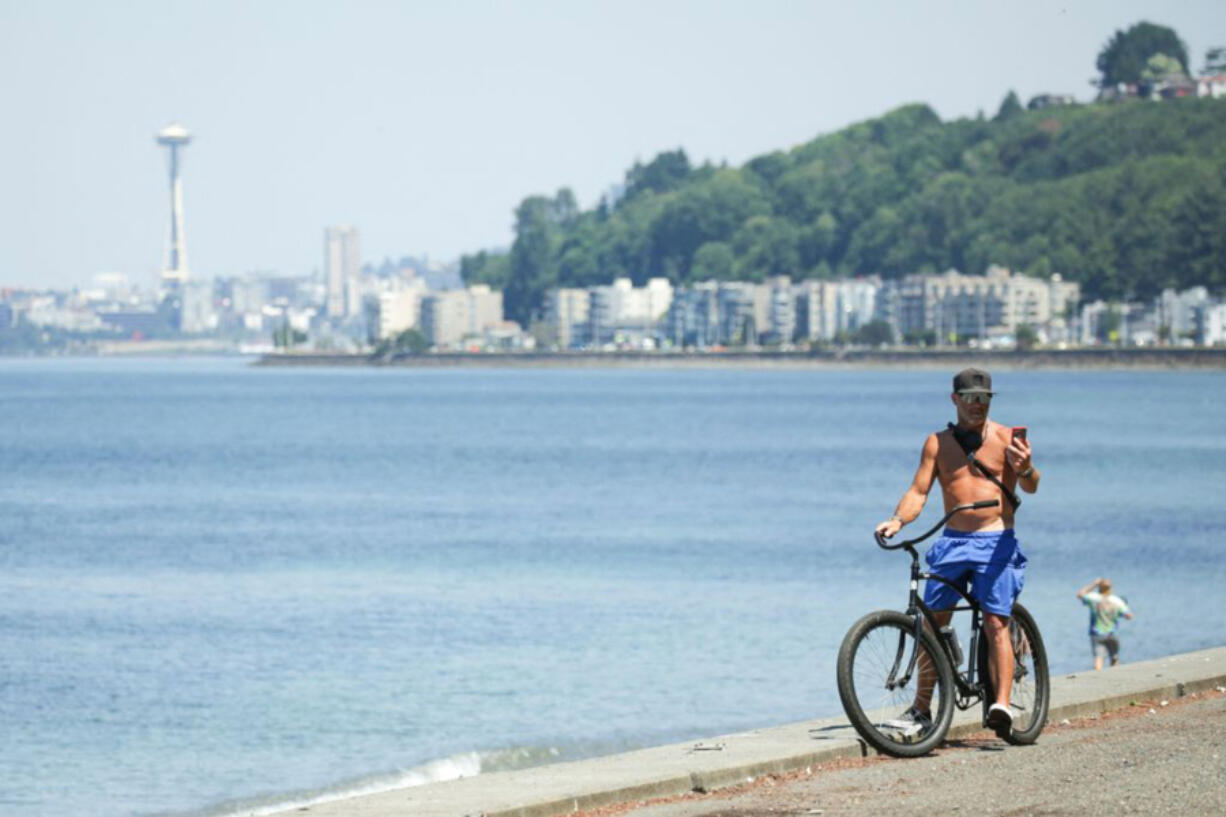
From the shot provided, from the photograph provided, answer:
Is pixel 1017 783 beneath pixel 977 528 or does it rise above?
beneath

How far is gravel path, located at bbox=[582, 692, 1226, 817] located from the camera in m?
10.4

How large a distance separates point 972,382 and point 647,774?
2.57m

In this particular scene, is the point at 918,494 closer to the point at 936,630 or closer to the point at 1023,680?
the point at 936,630

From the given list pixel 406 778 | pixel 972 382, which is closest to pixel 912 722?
pixel 972 382

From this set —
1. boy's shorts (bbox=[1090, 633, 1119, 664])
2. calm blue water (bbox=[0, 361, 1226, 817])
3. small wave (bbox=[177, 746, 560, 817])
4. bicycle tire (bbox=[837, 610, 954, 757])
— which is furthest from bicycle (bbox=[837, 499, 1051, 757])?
boy's shorts (bbox=[1090, 633, 1119, 664])

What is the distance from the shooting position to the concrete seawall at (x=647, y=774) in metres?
10.7

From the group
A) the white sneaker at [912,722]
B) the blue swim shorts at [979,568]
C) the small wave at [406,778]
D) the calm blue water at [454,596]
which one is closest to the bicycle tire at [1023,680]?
the blue swim shorts at [979,568]

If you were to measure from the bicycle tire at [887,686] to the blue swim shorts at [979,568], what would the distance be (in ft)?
0.99

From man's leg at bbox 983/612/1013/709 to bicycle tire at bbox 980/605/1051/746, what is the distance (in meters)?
0.07

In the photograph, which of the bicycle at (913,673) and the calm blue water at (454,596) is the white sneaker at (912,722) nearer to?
the bicycle at (913,673)

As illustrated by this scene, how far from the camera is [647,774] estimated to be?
1132cm

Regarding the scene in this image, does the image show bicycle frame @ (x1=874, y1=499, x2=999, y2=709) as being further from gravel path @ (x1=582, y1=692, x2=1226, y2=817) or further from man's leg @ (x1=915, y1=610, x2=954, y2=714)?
gravel path @ (x1=582, y1=692, x2=1226, y2=817)

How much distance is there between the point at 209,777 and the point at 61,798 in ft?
4.57

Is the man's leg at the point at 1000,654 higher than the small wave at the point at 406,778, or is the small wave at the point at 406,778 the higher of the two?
the man's leg at the point at 1000,654
